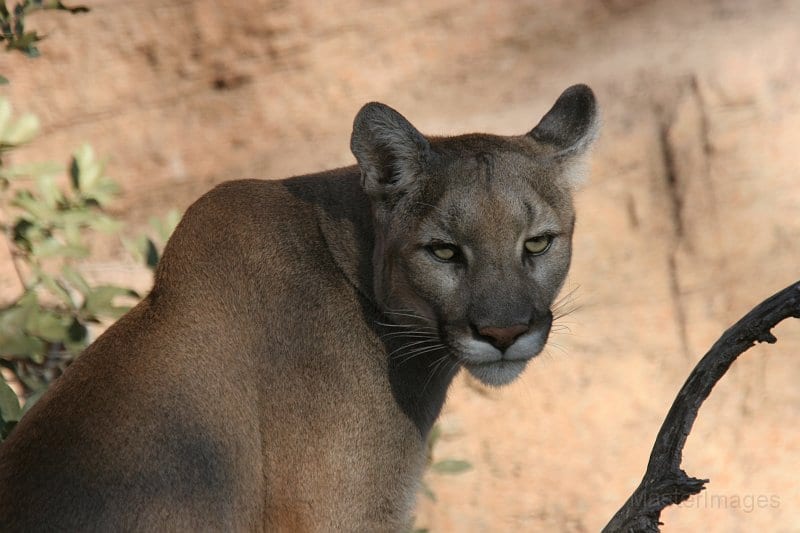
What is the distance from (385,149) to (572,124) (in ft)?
2.95

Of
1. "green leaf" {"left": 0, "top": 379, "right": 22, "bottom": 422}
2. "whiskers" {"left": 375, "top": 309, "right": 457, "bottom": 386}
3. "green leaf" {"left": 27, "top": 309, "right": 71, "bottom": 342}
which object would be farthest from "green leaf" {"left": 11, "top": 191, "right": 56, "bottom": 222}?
"whiskers" {"left": 375, "top": 309, "right": 457, "bottom": 386}

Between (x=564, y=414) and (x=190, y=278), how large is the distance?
379 cm

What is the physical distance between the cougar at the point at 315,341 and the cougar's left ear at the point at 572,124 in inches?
3.6

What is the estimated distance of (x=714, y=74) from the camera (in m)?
6.59

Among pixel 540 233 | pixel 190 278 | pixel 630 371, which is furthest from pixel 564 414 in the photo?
pixel 190 278

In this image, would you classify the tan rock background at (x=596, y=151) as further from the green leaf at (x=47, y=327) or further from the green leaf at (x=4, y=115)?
the green leaf at (x=47, y=327)

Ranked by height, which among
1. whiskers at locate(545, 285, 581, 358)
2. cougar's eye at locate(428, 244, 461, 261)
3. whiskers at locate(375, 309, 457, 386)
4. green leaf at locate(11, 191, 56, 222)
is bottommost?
whiskers at locate(545, 285, 581, 358)

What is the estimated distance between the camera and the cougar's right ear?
3959 mm

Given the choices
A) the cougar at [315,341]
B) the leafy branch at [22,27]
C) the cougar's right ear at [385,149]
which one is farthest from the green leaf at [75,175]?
the cougar's right ear at [385,149]

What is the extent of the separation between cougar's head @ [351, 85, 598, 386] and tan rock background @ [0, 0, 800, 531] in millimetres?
2721

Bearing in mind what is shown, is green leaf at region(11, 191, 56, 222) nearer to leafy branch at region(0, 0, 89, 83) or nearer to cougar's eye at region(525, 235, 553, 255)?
leafy branch at region(0, 0, 89, 83)

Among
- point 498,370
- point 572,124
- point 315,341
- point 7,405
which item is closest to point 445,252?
point 498,370

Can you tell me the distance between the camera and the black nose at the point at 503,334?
12.0 feet

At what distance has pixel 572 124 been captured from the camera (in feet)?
14.4
